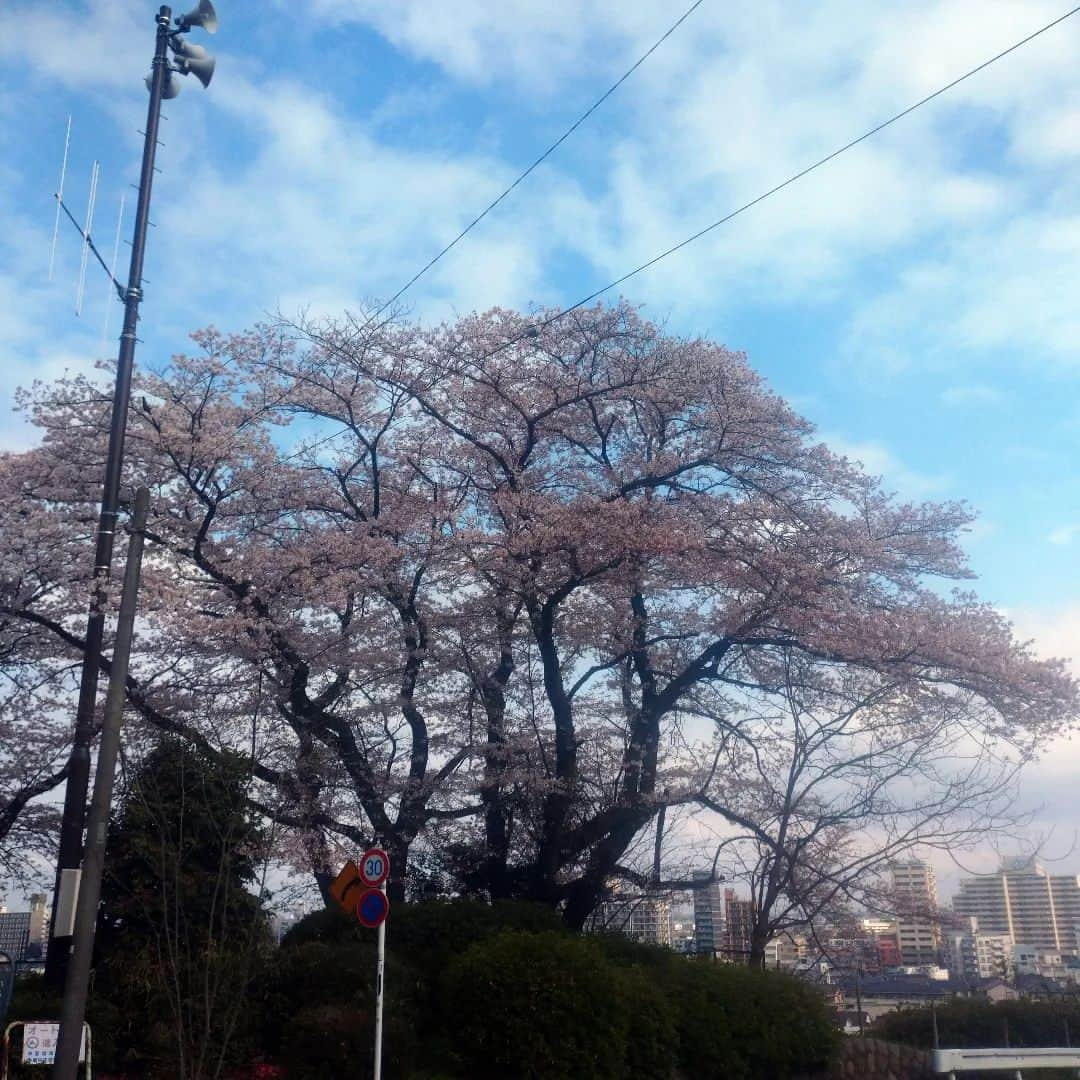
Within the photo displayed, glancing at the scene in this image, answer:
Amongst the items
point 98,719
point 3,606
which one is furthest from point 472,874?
point 3,606

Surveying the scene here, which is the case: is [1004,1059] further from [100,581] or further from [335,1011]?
[100,581]

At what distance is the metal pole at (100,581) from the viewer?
9.09 m

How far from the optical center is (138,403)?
46.2 feet

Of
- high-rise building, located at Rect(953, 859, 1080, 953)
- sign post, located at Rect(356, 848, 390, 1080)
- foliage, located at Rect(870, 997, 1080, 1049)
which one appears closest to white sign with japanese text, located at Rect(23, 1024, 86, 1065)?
sign post, located at Rect(356, 848, 390, 1080)

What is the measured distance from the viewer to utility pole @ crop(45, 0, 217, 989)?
359 inches

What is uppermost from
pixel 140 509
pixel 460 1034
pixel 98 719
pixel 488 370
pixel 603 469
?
pixel 488 370

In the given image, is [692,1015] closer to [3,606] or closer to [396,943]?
[396,943]

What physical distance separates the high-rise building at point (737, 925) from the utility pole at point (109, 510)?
33.7ft

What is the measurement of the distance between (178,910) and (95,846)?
143 cm

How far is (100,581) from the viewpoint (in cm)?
931

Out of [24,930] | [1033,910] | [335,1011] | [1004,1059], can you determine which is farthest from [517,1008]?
[1033,910]

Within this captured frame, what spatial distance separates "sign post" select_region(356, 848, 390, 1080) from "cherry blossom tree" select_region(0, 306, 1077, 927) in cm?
390

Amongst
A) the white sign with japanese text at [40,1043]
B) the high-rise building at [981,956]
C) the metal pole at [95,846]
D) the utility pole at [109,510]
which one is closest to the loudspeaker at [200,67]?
the utility pole at [109,510]

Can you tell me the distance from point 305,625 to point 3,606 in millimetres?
3689
